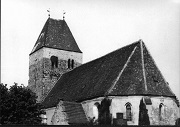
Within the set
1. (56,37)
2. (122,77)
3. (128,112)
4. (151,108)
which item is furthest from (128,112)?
(56,37)

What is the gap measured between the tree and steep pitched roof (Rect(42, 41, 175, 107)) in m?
4.33

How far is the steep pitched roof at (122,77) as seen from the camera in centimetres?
2833

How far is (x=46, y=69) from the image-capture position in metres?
45.4

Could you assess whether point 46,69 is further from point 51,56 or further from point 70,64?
point 70,64

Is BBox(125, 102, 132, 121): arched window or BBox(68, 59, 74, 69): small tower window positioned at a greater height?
BBox(68, 59, 74, 69): small tower window

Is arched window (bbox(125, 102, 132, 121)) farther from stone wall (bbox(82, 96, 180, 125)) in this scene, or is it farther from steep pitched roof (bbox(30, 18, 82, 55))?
steep pitched roof (bbox(30, 18, 82, 55))

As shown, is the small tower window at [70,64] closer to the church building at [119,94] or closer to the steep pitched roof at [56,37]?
the steep pitched roof at [56,37]

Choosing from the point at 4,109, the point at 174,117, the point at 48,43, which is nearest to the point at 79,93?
the point at 4,109

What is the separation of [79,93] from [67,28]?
57.1ft

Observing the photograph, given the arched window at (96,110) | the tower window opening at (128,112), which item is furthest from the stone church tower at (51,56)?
the tower window opening at (128,112)

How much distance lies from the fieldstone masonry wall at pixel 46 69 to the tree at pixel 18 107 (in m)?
10.7

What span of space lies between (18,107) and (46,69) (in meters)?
14.1

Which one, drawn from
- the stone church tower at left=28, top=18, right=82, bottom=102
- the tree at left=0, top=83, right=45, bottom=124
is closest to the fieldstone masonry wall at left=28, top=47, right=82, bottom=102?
the stone church tower at left=28, top=18, right=82, bottom=102

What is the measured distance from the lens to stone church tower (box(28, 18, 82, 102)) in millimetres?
45250
